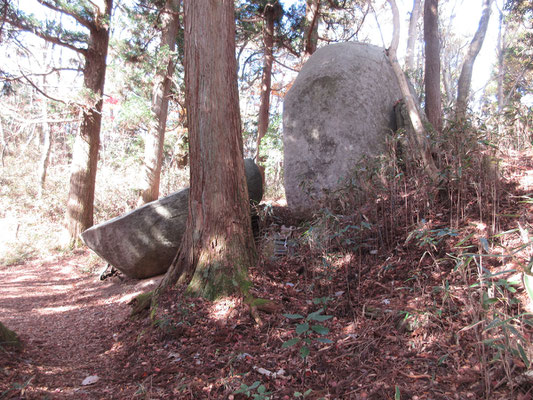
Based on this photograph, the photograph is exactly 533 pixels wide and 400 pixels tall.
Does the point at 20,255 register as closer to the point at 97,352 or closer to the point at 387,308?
the point at 97,352

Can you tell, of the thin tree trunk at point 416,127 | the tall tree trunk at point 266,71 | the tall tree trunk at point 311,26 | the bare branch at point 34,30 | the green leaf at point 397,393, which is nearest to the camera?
the green leaf at point 397,393

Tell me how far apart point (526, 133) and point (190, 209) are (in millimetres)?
3522

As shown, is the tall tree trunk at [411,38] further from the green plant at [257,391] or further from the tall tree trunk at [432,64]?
the green plant at [257,391]

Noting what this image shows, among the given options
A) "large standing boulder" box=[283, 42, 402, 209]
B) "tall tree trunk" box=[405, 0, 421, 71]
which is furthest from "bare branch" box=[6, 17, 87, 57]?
→ "tall tree trunk" box=[405, 0, 421, 71]

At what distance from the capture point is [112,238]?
5.18 metres

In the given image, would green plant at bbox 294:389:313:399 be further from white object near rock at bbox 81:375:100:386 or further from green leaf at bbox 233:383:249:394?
white object near rock at bbox 81:375:100:386

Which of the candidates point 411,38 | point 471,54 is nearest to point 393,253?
point 471,54

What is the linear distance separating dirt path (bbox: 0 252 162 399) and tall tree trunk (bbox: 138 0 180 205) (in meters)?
2.46

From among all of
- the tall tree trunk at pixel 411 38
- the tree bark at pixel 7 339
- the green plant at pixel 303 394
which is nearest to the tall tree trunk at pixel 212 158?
the tree bark at pixel 7 339

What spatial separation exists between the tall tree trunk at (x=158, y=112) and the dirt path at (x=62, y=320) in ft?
8.08

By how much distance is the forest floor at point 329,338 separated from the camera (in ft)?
6.18

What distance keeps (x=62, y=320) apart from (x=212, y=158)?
2821 mm

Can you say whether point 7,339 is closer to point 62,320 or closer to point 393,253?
point 62,320

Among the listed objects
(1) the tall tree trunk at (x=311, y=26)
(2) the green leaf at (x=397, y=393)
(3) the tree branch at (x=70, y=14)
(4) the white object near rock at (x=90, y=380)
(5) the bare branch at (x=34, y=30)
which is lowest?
(4) the white object near rock at (x=90, y=380)
